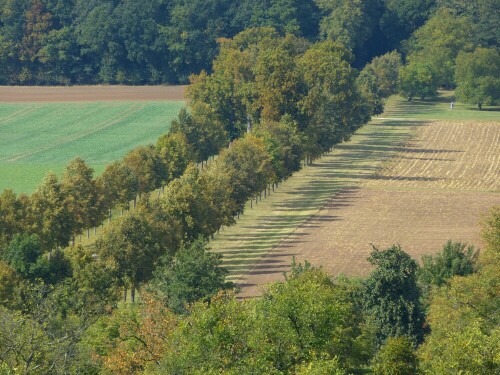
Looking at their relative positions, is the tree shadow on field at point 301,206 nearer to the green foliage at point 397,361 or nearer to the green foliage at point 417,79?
the green foliage at point 417,79

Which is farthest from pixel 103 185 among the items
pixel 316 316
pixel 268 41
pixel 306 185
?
pixel 268 41

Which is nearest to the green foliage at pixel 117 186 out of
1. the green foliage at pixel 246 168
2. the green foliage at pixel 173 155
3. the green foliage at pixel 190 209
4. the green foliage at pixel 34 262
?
the green foliage at pixel 190 209

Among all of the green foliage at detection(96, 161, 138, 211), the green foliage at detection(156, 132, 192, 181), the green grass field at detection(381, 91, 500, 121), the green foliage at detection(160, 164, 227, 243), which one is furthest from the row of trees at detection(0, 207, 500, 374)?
the green grass field at detection(381, 91, 500, 121)

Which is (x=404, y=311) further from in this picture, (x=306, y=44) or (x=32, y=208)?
(x=306, y=44)

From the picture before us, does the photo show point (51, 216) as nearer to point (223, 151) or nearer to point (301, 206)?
point (223, 151)

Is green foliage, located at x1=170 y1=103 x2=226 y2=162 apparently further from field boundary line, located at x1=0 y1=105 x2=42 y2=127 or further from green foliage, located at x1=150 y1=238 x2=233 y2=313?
green foliage, located at x1=150 y1=238 x2=233 y2=313

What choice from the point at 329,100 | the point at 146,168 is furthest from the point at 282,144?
the point at 329,100
